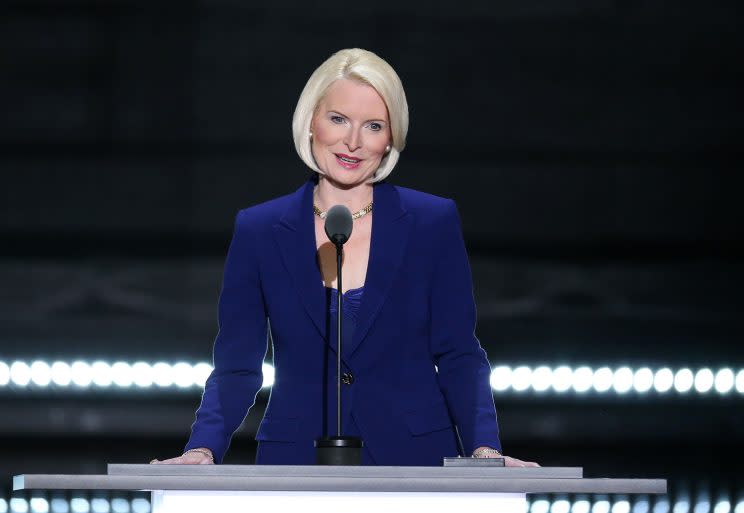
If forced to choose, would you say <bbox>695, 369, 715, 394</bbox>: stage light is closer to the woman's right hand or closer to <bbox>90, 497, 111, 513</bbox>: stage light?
<bbox>90, 497, 111, 513</bbox>: stage light

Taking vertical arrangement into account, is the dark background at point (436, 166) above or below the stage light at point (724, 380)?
above

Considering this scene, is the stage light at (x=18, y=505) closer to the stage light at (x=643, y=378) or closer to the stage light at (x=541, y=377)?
the stage light at (x=541, y=377)

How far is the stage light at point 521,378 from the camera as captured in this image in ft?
16.0

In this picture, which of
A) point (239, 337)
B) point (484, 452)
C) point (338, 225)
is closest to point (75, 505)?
point (239, 337)

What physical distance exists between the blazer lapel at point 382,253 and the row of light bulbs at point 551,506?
226cm

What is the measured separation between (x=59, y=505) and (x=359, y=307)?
274cm

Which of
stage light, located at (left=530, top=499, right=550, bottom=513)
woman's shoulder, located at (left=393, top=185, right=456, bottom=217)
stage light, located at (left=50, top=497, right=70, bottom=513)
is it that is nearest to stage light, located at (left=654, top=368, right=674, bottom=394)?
stage light, located at (left=530, top=499, right=550, bottom=513)

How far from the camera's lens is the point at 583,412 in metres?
4.89

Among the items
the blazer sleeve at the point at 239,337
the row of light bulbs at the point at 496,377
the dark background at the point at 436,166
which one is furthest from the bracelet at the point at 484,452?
the row of light bulbs at the point at 496,377

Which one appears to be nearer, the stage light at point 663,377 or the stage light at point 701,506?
the stage light at point 701,506

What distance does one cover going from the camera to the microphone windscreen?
1.70 metres

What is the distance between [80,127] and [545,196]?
173 cm

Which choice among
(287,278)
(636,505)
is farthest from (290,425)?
(636,505)

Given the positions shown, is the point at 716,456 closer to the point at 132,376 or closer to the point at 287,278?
the point at 132,376
